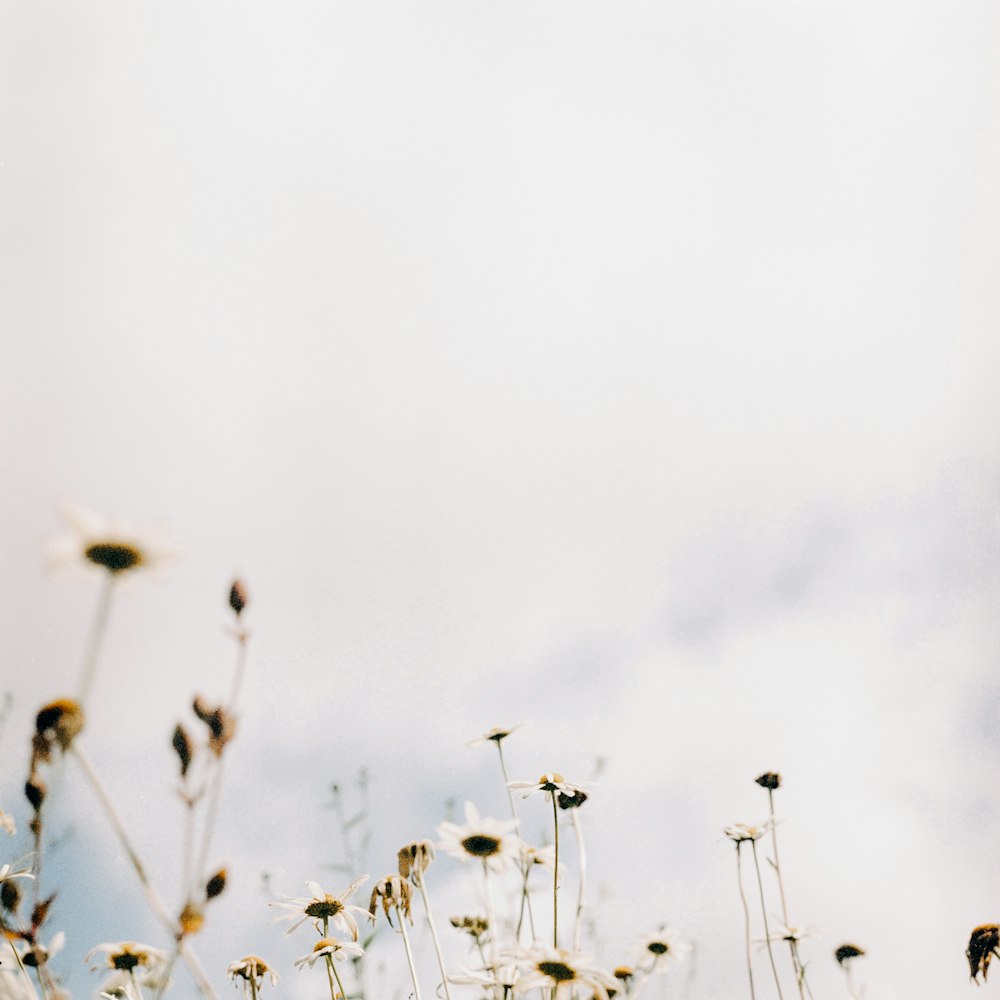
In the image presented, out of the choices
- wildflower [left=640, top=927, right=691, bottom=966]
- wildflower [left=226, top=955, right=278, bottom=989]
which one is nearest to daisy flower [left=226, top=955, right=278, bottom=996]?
wildflower [left=226, top=955, right=278, bottom=989]

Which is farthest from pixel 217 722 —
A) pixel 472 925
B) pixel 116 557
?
pixel 472 925

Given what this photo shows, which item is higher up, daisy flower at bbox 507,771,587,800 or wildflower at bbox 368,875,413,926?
daisy flower at bbox 507,771,587,800

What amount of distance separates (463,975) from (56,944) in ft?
4.92

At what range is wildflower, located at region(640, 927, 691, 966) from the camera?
4.07 m

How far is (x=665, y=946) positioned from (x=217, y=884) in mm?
3597

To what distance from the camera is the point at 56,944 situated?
2.73 meters

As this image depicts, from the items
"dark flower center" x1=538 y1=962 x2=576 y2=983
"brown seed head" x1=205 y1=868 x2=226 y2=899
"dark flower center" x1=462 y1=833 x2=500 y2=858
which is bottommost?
"brown seed head" x1=205 y1=868 x2=226 y2=899

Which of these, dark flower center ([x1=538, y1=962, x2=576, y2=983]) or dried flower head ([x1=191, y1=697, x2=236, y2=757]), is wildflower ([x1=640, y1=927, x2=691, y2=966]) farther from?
dried flower head ([x1=191, y1=697, x2=236, y2=757])

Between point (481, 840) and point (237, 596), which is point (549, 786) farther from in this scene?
point (237, 596)

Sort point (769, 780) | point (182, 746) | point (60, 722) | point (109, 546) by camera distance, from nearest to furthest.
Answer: point (60, 722), point (182, 746), point (109, 546), point (769, 780)

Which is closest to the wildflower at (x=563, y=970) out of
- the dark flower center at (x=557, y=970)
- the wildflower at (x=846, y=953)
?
the dark flower center at (x=557, y=970)

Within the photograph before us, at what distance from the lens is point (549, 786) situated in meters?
3.23

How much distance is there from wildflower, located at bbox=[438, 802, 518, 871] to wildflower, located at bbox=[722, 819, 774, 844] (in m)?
1.74

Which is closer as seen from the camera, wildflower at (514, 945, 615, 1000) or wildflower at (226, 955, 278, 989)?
wildflower at (514, 945, 615, 1000)
